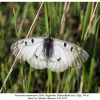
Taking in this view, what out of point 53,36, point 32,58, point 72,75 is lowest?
point 72,75

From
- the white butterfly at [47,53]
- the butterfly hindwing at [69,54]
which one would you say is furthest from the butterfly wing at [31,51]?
the butterfly hindwing at [69,54]

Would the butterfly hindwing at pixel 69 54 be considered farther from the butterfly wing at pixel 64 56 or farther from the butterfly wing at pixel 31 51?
the butterfly wing at pixel 31 51

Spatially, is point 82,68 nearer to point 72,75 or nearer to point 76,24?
point 72,75

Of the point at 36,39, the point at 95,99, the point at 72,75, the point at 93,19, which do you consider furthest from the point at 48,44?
the point at 95,99

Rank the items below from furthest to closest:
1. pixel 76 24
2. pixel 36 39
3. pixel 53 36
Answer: pixel 76 24 → pixel 53 36 → pixel 36 39

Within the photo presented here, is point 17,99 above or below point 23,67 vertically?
below

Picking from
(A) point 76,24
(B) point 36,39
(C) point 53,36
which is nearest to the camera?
(B) point 36,39

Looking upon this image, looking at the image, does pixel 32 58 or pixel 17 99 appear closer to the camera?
pixel 32 58
